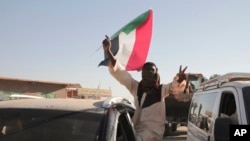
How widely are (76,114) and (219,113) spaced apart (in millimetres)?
2273

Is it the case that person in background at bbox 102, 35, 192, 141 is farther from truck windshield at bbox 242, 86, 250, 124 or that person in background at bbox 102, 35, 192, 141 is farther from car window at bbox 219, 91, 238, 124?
truck windshield at bbox 242, 86, 250, 124

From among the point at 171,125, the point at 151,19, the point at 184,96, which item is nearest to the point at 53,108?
the point at 184,96

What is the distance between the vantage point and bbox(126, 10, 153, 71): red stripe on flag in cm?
814

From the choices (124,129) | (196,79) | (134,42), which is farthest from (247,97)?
(196,79)

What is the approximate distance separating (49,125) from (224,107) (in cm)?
256

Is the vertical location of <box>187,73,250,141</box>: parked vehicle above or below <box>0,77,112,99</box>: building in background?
below

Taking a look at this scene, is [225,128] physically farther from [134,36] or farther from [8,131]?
[134,36]

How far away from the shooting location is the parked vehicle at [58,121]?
4074 millimetres

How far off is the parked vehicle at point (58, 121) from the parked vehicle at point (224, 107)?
1072 millimetres

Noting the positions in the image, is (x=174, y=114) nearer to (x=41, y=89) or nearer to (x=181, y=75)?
(x=181, y=75)

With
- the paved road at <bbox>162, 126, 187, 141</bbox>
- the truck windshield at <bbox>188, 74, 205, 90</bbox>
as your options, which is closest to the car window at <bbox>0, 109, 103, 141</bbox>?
the paved road at <bbox>162, 126, 187, 141</bbox>

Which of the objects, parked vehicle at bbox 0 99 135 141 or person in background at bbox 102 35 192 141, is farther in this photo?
person in background at bbox 102 35 192 141

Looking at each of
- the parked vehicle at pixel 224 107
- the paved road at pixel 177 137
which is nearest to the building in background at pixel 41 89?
the paved road at pixel 177 137

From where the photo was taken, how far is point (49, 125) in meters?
4.18
